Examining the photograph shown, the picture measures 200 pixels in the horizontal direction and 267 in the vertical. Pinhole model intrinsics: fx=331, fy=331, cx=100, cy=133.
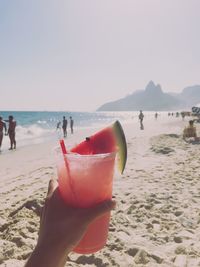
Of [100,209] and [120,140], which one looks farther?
[120,140]

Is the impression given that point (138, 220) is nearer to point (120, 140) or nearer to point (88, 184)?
point (120, 140)

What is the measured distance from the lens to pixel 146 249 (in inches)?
150

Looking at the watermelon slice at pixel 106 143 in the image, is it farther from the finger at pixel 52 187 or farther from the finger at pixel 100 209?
the finger at pixel 100 209

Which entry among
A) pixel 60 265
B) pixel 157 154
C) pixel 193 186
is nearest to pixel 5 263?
pixel 60 265

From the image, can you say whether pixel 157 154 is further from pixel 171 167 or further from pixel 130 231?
pixel 130 231

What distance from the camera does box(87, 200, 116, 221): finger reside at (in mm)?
1336

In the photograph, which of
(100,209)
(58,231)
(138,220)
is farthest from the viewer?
(138,220)

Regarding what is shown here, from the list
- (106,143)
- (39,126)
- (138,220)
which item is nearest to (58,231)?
(106,143)

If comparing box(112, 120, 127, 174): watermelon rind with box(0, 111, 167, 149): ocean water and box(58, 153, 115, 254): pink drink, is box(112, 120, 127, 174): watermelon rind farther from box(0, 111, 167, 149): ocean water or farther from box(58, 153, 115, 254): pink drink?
box(0, 111, 167, 149): ocean water

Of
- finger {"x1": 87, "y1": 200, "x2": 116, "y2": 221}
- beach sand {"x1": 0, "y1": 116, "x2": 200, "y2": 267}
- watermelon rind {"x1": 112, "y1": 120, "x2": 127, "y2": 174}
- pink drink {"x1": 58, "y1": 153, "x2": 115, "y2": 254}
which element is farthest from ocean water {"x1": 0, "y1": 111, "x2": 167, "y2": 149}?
finger {"x1": 87, "y1": 200, "x2": 116, "y2": 221}

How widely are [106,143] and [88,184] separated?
12.4 inches

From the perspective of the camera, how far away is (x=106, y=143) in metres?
1.72

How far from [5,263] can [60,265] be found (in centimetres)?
244

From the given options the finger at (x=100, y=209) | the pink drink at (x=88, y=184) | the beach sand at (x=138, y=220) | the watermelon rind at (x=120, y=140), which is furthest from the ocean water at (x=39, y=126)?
the finger at (x=100, y=209)
